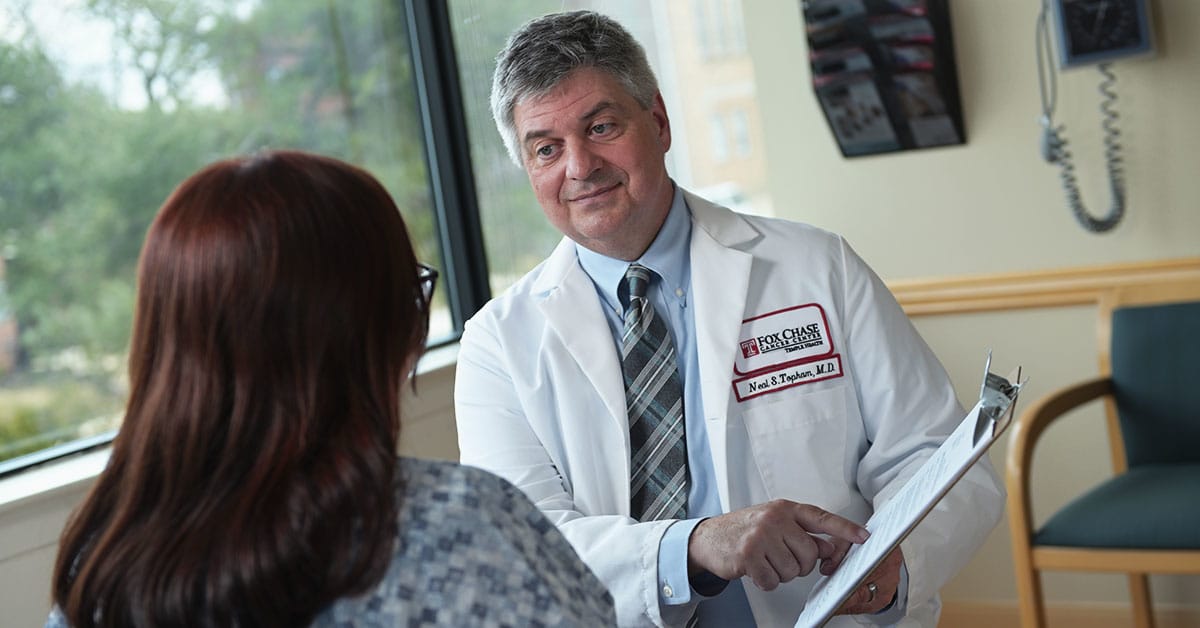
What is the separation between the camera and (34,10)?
263 cm

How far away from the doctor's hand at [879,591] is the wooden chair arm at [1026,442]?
0.96m

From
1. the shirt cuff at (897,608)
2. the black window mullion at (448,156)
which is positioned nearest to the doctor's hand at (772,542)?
the shirt cuff at (897,608)

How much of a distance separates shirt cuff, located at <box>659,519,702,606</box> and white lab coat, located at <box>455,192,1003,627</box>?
11 centimetres

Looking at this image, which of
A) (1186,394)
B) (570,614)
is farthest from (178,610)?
(1186,394)

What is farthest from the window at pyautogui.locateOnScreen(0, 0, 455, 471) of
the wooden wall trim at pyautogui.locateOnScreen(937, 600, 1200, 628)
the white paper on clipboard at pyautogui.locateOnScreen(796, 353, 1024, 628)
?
the wooden wall trim at pyautogui.locateOnScreen(937, 600, 1200, 628)

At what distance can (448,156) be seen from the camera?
363 centimetres

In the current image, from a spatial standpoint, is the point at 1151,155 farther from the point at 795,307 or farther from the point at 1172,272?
the point at 795,307

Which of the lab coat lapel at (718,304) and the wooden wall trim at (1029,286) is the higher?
the lab coat lapel at (718,304)

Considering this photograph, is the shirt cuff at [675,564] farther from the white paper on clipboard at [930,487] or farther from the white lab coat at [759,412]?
the white paper on clipboard at [930,487]

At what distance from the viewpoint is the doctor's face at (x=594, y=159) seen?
189 centimetres

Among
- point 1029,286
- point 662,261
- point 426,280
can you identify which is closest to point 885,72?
point 1029,286

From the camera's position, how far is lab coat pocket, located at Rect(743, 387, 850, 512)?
1851 millimetres

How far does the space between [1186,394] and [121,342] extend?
2287 millimetres

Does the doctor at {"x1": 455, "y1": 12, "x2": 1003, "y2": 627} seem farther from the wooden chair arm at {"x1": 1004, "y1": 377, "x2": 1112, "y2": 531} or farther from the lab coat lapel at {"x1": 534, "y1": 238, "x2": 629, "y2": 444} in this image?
the wooden chair arm at {"x1": 1004, "y1": 377, "x2": 1112, "y2": 531}
